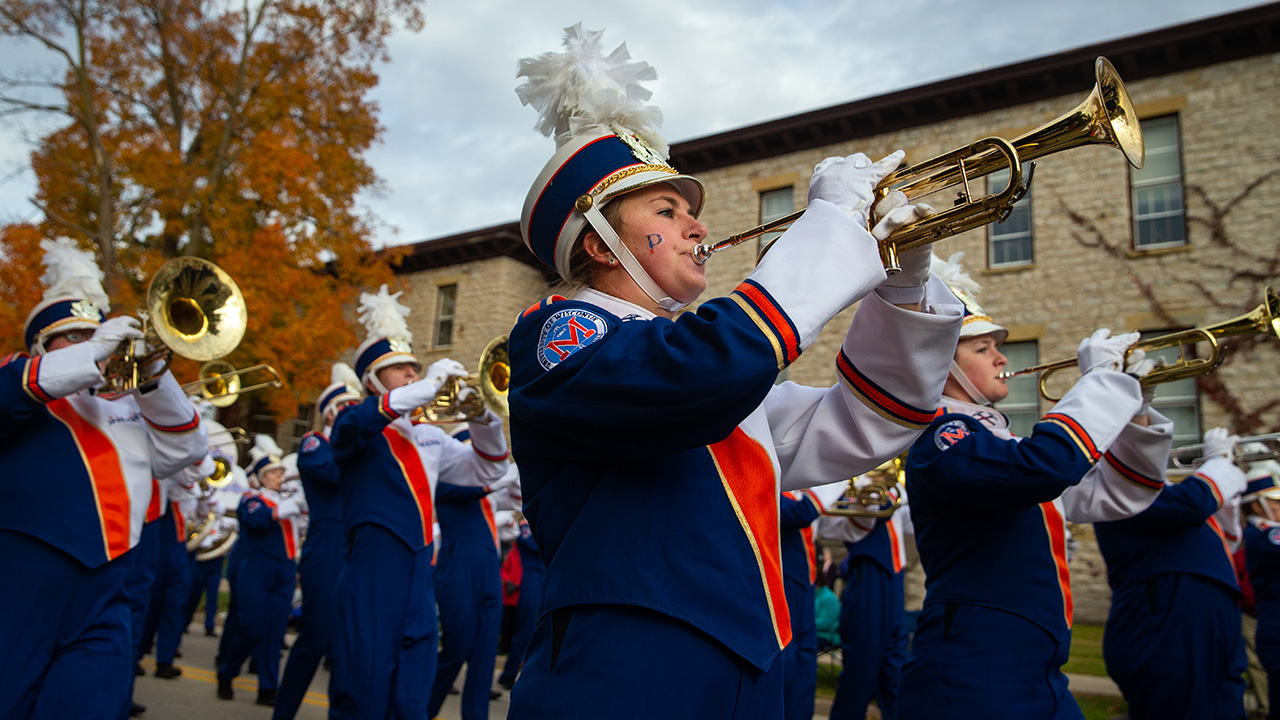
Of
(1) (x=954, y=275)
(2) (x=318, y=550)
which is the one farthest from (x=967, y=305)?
(2) (x=318, y=550)

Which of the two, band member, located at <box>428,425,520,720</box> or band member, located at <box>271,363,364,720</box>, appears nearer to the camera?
band member, located at <box>271,363,364,720</box>

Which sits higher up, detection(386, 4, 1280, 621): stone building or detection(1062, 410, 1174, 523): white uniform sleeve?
detection(386, 4, 1280, 621): stone building

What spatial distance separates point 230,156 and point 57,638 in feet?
52.5

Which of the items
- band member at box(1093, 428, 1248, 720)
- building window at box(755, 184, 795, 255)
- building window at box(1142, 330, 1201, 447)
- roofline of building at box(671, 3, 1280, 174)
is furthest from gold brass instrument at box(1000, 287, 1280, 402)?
building window at box(755, 184, 795, 255)

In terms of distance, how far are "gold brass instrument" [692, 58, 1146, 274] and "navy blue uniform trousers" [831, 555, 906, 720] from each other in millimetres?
5726

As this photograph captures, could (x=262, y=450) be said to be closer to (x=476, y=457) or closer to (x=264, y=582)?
(x=264, y=582)

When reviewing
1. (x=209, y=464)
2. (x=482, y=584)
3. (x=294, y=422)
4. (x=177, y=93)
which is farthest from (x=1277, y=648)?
(x=294, y=422)

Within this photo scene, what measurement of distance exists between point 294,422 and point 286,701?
20530 mm

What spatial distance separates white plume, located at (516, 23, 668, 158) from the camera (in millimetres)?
2443

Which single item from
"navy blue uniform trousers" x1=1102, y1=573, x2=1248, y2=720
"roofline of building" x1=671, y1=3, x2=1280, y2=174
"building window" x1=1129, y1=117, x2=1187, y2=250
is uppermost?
"roofline of building" x1=671, y1=3, x2=1280, y2=174

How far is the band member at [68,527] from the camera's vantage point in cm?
376

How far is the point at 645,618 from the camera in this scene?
178 centimetres

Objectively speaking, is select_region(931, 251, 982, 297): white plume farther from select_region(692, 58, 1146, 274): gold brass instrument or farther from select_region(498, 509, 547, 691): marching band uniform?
select_region(498, 509, 547, 691): marching band uniform

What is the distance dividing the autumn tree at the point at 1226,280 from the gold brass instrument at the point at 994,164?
12402 millimetres
